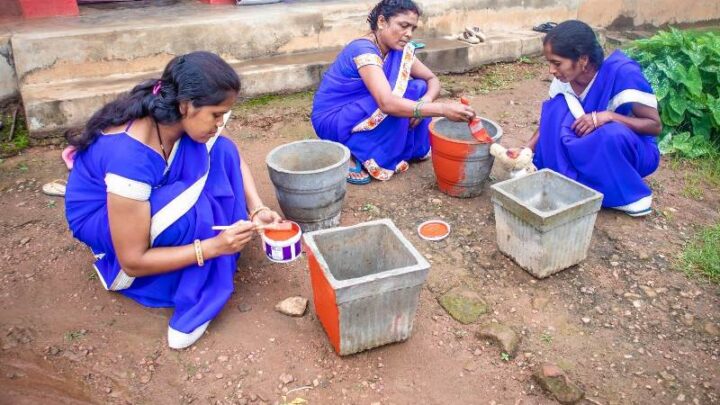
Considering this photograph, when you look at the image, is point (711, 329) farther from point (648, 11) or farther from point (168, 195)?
point (648, 11)

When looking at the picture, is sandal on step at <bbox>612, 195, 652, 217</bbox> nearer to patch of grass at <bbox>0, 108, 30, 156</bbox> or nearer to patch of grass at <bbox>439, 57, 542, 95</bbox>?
patch of grass at <bbox>439, 57, 542, 95</bbox>

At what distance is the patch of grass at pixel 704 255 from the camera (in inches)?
106

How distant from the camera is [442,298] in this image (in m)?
2.55

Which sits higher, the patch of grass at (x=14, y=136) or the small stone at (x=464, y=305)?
the patch of grass at (x=14, y=136)

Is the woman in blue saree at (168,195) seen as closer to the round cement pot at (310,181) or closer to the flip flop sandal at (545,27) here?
the round cement pot at (310,181)

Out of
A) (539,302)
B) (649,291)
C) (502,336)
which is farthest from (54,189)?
(649,291)

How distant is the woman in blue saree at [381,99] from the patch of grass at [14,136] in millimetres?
2256

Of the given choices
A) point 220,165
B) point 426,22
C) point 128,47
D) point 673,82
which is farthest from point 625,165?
point 128,47

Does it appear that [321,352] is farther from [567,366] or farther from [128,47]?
[128,47]

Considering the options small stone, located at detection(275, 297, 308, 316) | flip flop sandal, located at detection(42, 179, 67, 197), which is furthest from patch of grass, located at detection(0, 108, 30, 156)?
small stone, located at detection(275, 297, 308, 316)

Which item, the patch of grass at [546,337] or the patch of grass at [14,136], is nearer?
the patch of grass at [546,337]

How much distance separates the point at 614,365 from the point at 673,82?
279 centimetres

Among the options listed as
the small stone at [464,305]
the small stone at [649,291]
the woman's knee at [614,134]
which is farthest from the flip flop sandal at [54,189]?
the small stone at [649,291]

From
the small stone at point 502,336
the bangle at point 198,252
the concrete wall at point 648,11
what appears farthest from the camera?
the concrete wall at point 648,11
